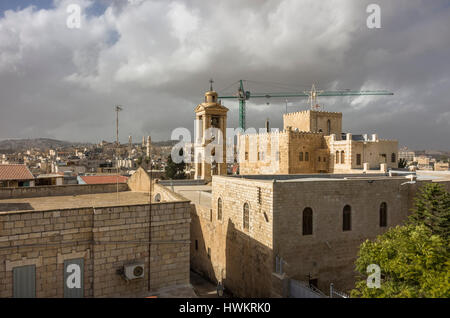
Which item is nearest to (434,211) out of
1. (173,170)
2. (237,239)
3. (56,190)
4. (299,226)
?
(299,226)

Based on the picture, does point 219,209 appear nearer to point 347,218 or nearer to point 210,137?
point 347,218

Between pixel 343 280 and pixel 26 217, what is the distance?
1195cm

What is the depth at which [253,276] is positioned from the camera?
12.4 meters

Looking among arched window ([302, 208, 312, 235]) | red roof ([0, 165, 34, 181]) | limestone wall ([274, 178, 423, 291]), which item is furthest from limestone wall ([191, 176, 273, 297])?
red roof ([0, 165, 34, 181])

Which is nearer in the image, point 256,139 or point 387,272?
point 387,272

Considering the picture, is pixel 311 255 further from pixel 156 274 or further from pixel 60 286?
pixel 60 286

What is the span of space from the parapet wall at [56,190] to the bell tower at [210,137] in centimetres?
1718

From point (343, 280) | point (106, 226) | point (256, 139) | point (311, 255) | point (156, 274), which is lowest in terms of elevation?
point (343, 280)

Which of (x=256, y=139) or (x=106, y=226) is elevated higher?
(x=256, y=139)

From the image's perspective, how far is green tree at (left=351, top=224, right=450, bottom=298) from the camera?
23.8 ft

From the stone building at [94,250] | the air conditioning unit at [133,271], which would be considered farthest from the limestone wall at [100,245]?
the air conditioning unit at [133,271]

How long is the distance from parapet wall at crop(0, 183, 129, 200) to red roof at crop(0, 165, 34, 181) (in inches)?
515

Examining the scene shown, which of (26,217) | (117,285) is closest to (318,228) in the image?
(117,285)

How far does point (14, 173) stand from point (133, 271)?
68.5ft
